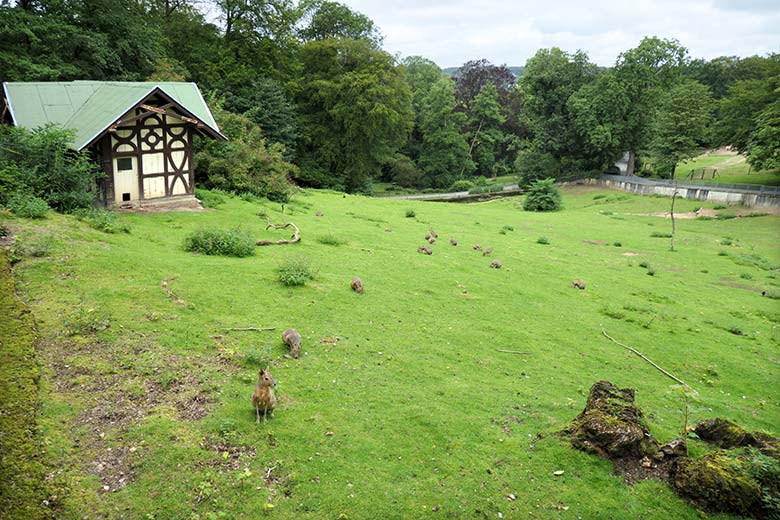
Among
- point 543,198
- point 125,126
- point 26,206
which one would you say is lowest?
point 543,198

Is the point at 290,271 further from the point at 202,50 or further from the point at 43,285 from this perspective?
the point at 202,50

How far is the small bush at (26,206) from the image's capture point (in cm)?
1675

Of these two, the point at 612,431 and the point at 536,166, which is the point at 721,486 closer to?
the point at 612,431

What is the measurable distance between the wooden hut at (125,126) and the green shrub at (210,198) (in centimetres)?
89

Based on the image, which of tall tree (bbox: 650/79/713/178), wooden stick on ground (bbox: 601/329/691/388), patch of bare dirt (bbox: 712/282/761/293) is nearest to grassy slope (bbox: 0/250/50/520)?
wooden stick on ground (bbox: 601/329/691/388)

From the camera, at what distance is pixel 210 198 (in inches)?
1150

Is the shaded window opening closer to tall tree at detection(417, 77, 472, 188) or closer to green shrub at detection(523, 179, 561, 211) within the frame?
green shrub at detection(523, 179, 561, 211)

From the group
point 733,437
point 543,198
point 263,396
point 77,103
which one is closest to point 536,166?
point 543,198

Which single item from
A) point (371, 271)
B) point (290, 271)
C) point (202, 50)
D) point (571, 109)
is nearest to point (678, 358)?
point (371, 271)

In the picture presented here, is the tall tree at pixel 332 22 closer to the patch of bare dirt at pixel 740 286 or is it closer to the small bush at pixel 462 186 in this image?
the small bush at pixel 462 186

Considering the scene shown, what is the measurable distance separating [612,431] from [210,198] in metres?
25.7

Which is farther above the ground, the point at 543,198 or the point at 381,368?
the point at 543,198

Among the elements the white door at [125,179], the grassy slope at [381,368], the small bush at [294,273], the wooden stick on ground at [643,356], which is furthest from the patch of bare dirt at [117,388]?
the white door at [125,179]

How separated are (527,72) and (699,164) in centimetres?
3190
